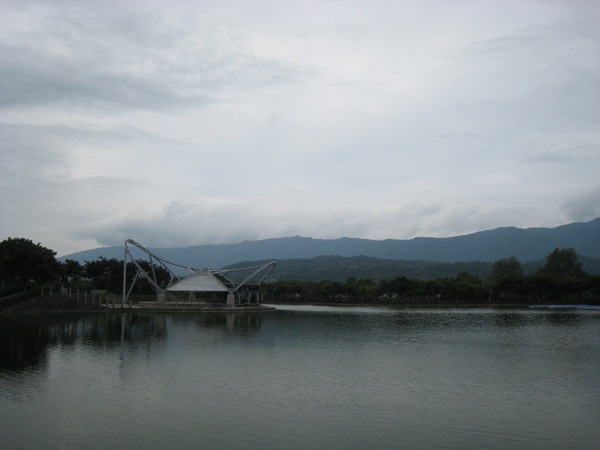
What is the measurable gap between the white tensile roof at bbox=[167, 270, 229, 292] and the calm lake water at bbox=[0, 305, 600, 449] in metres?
40.1

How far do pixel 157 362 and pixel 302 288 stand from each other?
101022 millimetres

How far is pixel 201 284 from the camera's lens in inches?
3155

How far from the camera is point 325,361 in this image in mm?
28453

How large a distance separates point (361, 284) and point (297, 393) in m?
→ 105

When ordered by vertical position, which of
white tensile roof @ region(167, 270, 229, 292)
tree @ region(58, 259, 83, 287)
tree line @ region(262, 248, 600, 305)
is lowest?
tree line @ region(262, 248, 600, 305)

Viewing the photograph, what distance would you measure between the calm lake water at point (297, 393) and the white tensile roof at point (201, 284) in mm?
40100

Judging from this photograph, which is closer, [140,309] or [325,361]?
[325,361]

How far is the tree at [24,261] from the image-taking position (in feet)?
222

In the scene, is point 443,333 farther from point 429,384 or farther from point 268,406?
point 268,406

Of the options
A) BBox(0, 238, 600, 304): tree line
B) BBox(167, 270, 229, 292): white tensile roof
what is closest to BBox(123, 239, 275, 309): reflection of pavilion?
BBox(167, 270, 229, 292): white tensile roof

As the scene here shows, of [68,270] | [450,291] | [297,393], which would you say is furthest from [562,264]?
[297,393]

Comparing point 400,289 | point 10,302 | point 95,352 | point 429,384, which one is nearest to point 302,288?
point 400,289

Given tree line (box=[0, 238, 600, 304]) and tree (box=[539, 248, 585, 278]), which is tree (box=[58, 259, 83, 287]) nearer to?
tree line (box=[0, 238, 600, 304])

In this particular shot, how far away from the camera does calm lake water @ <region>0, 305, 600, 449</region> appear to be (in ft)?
50.2
